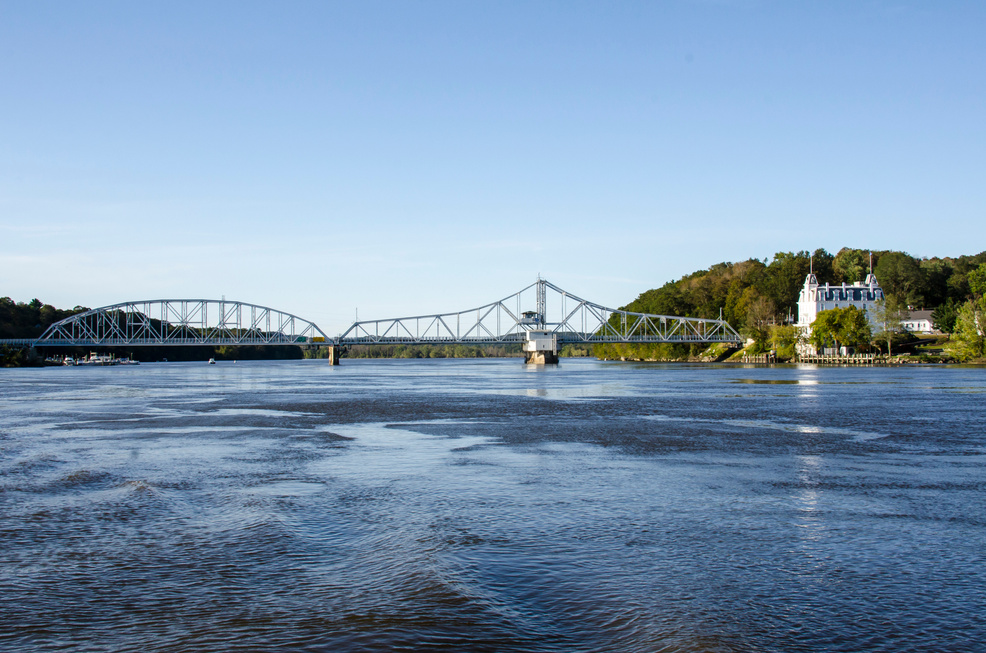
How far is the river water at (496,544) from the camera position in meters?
9.03

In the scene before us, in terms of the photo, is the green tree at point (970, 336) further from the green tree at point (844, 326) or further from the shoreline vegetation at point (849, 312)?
the green tree at point (844, 326)

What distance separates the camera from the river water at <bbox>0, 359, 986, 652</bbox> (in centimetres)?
903

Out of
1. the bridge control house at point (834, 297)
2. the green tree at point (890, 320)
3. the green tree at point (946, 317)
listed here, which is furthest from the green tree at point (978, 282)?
the green tree at point (890, 320)

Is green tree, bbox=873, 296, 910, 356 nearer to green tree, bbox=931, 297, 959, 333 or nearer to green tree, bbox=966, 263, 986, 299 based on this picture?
green tree, bbox=931, 297, 959, 333

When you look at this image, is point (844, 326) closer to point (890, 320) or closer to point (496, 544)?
point (890, 320)

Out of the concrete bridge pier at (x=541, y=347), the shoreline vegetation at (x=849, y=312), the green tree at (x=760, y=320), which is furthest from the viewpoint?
the green tree at (x=760, y=320)

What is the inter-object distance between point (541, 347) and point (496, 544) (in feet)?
504

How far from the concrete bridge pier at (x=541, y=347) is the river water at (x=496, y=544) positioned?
447 ft

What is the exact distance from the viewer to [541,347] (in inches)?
6526

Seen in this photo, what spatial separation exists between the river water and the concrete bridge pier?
136 meters

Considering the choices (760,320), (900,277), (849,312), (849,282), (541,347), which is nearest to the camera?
(849,312)

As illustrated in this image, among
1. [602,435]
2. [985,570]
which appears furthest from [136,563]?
[602,435]

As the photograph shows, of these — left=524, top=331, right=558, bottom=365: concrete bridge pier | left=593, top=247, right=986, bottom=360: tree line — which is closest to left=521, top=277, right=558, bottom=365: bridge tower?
left=524, top=331, right=558, bottom=365: concrete bridge pier

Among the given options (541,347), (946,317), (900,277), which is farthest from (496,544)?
(900,277)
